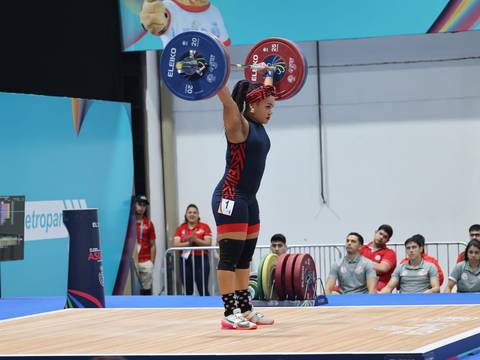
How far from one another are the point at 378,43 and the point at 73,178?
3773mm

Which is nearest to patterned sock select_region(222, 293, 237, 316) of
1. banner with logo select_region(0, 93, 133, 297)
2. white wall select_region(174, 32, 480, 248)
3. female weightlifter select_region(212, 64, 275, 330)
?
female weightlifter select_region(212, 64, 275, 330)

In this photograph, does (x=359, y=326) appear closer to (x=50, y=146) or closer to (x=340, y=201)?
(x=50, y=146)

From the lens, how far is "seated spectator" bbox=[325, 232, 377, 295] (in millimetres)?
8492

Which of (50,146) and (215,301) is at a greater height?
(50,146)

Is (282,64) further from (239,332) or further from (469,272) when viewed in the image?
(469,272)

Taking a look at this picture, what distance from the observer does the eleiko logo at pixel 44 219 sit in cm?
904

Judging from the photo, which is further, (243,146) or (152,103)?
(152,103)

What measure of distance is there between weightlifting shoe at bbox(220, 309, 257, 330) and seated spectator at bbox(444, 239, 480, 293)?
341 cm

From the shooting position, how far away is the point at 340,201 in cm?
1127

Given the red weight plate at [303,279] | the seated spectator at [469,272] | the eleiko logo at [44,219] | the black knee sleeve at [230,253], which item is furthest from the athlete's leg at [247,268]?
the eleiko logo at [44,219]

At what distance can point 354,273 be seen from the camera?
336 inches

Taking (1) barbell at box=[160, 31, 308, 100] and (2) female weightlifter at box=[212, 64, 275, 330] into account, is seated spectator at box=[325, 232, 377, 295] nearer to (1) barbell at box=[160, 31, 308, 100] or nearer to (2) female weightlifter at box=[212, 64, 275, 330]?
(2) female weightlifter at box=[212, 64, 275, 330]

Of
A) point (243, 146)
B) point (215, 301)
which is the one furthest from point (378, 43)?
point (243, 146)

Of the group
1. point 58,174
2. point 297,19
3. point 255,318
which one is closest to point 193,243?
point 58,174
